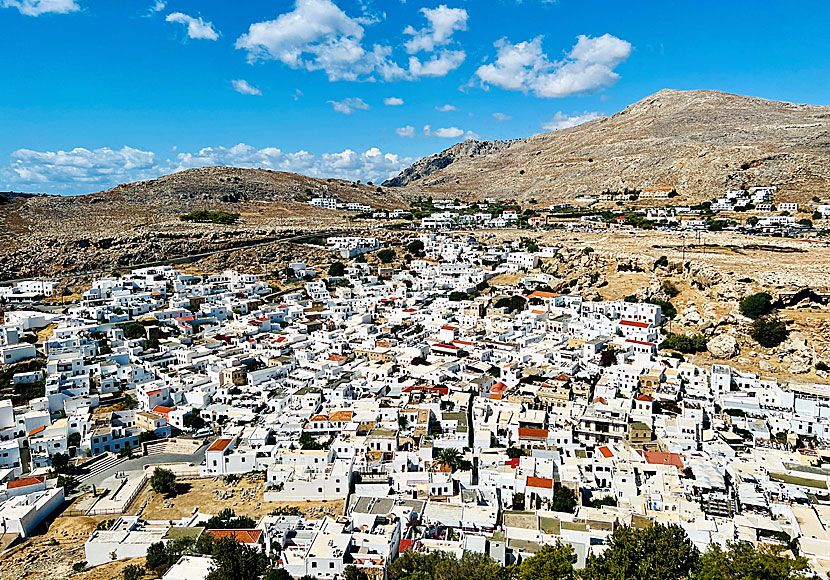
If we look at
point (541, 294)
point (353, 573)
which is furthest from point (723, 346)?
point (353, 573)

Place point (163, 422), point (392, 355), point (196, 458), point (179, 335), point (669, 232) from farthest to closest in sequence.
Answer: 1. point (669, 232)
2. point (179, 335)
3. point (392, 355)
4. point (163, 422)
5. point (196, 458)

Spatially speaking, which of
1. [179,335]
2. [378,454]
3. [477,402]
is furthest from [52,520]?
[179,335]

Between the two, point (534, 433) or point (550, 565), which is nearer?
point (550, 565)

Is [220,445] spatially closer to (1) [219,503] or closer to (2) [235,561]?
(1) [219,503]

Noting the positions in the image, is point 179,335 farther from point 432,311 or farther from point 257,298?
point 432,311

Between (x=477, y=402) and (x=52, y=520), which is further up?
(x=477, y=402)

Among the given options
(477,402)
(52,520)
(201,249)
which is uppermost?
(201,249)

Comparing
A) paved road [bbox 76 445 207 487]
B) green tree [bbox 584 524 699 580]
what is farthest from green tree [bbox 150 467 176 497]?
green tree [bbox 584 524 699 580]
